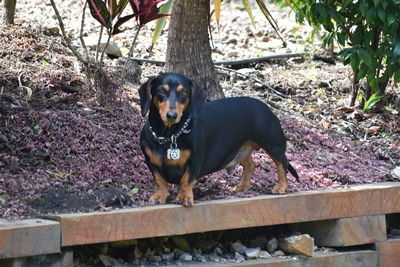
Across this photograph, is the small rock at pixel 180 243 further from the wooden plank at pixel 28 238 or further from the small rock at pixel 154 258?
the wooden plank at pixel 28 238

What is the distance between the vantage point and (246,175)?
17.1ft

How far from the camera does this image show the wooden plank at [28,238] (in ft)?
13.1

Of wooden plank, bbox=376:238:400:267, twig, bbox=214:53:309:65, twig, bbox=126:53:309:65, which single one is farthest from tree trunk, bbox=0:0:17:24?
wooden plank, bbox=376:238:400:267

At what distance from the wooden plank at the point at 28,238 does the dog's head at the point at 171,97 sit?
794 mm

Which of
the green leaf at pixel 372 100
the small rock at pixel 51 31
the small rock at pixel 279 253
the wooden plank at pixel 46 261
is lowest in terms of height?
the small rock at pixel 279 253

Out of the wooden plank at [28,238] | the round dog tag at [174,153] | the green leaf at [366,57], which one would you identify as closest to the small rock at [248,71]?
the green leaf at [366,57]

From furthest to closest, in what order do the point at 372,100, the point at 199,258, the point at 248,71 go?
the point at 248,71
the point at 372,100
the point at 199,258

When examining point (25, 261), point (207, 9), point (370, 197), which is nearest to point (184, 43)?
point (207, 9)

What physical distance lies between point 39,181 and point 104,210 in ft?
1.79

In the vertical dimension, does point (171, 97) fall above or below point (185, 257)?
above

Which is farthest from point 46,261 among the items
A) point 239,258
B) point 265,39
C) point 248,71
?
point 265,39

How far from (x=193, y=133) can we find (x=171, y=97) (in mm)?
285

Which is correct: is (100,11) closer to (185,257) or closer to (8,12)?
(8,12)

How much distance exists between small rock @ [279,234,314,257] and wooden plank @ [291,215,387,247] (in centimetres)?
25
